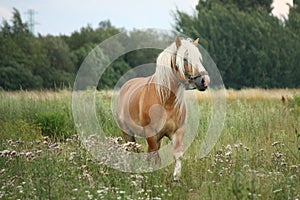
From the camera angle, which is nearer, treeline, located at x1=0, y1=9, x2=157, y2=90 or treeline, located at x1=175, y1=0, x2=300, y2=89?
treeline, located at x1=175, y1=0, x2=300, y2=89

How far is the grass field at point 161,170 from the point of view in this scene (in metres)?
4.60

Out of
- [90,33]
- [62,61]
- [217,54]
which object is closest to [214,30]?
[217,54]

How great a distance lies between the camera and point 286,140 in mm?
7387

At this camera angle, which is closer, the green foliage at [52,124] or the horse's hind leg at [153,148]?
the horse's hind leg at [153,148]

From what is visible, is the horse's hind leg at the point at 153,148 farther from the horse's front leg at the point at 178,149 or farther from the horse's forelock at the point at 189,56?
the horse's forelock at the point at 189,56

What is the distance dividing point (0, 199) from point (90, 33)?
1570 inches

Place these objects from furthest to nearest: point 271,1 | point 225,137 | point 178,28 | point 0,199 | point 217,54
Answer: point 271,1 → point 178,28 → point 217,54 → point 225,137 → point 0,199

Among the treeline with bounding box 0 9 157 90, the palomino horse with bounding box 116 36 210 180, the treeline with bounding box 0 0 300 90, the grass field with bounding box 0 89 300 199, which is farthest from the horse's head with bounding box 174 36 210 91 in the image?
the treeline with bounding box 0 9 157 90

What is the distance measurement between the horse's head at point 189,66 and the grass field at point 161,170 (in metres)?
0.87

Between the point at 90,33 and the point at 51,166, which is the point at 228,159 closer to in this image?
the point at 51,166

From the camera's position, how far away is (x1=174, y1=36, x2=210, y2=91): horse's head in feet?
18.2

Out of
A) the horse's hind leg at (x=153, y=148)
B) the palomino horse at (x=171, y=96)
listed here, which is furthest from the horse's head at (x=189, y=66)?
the horse's hind leg at (x=153, y=148)

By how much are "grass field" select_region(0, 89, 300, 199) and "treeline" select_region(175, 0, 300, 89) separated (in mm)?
17965

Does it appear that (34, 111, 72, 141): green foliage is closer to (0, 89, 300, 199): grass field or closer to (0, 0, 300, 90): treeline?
(0, 89, 300, 199): grass field
